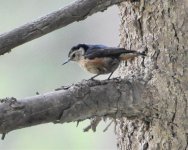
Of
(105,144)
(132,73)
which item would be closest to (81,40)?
(105,144)

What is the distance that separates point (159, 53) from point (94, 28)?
3.01m

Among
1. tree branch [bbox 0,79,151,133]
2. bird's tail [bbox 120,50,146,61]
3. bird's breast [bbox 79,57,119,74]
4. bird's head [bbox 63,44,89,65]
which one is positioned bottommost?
tree branch [bbox 0,79,151,133]

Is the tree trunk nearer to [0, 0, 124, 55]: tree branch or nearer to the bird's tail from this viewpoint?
the bird's tail

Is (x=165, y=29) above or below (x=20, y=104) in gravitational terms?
above

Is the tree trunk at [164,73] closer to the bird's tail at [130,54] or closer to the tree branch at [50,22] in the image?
the bird's tail at [130,54]

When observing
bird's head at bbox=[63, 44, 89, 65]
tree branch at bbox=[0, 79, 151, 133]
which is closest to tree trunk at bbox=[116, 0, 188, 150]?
tree branch at bbox=[0, 79, 151, 133]

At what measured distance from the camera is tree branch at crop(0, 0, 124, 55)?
1872mm

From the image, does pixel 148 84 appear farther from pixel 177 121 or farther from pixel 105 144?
pixel 105 144

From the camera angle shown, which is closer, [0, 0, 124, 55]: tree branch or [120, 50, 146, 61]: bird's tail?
[0, 0, 124, 55]: tree branch

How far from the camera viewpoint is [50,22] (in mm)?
1956

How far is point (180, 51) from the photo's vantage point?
7.11 ft

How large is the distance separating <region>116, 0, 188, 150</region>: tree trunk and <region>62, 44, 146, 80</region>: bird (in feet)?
0.35

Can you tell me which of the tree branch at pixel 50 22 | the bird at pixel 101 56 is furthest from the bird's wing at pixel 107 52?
the tree branch at pixel 50 22

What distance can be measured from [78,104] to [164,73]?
0.37m
